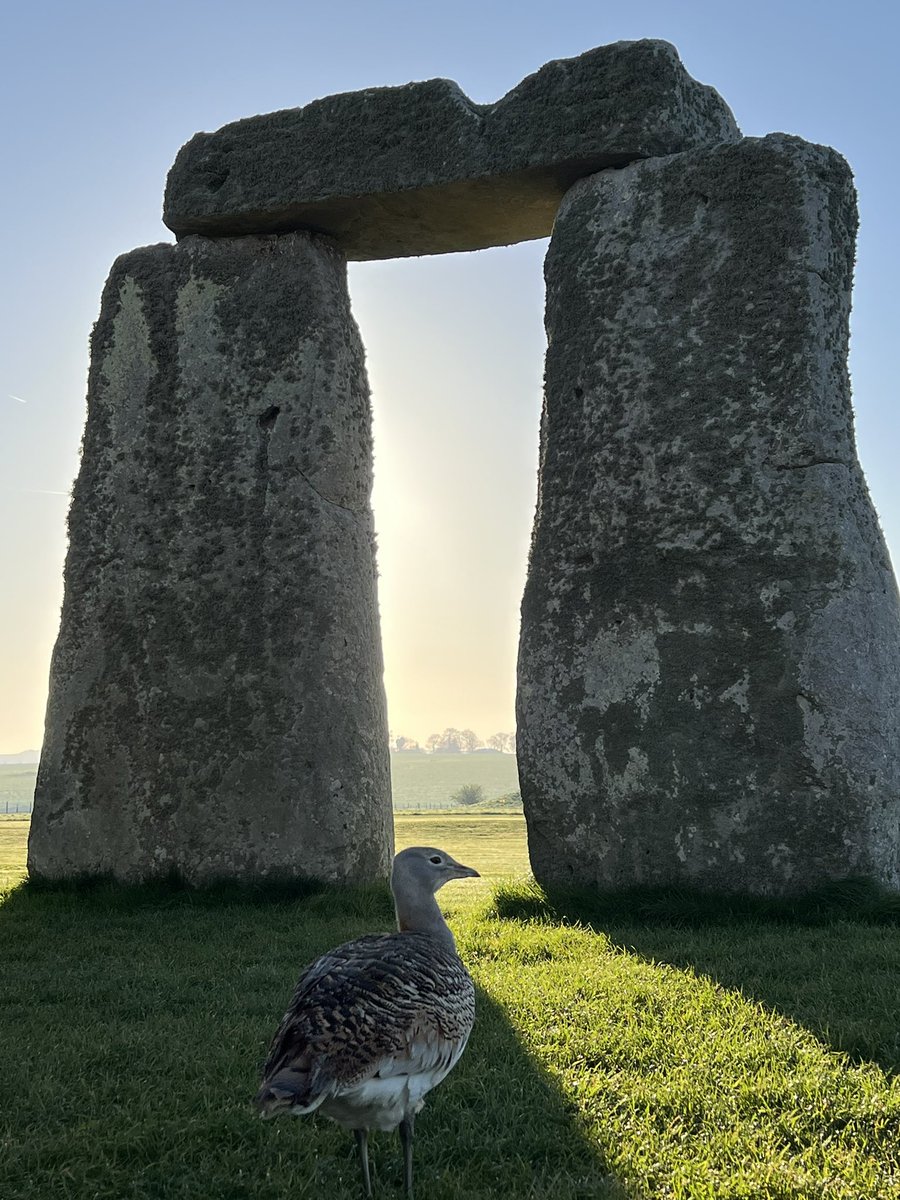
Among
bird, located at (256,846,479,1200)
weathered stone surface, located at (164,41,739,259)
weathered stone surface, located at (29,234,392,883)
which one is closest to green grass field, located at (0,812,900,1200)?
bird, located at (256,846,479,1200)

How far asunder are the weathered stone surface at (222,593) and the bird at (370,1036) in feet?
13.7

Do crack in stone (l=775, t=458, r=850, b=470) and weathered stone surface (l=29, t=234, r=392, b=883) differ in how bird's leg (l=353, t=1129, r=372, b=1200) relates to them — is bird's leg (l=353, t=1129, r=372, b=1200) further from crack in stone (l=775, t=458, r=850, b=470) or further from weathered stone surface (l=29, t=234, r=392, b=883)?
crack in stone (l=775, t=458, r=850, b=470)

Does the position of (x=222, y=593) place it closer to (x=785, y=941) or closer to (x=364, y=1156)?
(x=785, y=941)

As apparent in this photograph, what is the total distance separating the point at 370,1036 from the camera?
2568 mm

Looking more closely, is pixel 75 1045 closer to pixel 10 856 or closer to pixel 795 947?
pixel 795 947

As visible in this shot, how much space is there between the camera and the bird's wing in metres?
2.51

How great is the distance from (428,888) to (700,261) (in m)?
4.70

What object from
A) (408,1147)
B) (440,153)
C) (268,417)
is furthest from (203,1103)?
(440,153)

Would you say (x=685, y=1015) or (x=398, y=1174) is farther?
(x=685, y=1015)

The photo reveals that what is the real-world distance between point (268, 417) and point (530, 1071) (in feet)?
16.4

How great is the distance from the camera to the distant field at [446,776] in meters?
82.1

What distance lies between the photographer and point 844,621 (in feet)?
20.0

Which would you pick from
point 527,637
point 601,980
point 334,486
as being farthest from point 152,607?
point 601,980

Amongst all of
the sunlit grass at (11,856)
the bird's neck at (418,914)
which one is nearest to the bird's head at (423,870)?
the bird's neck at (418,914)
